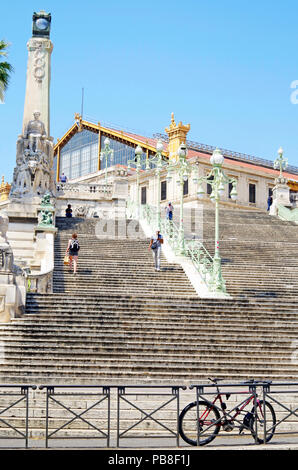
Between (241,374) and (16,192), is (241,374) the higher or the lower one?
the lower one

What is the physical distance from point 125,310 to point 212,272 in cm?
462

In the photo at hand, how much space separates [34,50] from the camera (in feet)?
123

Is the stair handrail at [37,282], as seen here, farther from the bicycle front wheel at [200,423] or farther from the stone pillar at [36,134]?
the stone pillar at [36,134]

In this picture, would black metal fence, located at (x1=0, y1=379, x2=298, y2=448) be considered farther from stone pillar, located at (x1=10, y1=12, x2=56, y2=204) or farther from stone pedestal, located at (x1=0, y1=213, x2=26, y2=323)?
stone pillar, located at (x1=10, y1=12, x2=56, y2=204)

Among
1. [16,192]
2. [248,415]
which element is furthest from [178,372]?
[16,192]

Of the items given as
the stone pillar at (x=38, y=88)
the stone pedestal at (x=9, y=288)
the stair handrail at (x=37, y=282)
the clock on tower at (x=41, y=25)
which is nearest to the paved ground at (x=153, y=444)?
the stone pedestal at (x=9, y=288)

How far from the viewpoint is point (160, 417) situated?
11688 mm

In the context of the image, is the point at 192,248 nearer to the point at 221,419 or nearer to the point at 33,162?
the point at 33,162

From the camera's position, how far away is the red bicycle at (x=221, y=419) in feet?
34.5

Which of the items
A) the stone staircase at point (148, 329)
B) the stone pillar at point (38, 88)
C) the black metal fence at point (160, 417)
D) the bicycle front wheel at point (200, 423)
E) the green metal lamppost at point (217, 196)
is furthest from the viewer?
the stone pillar at point (38, 88)

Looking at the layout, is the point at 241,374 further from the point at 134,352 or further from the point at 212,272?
the point at 212,272

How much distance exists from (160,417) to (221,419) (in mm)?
1262

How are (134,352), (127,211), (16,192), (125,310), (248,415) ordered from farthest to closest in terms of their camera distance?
(127,211)
(16,192)
(125,310)
(134,352)
(248,415)

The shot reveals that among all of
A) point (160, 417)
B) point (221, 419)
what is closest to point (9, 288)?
point (160, 417)
